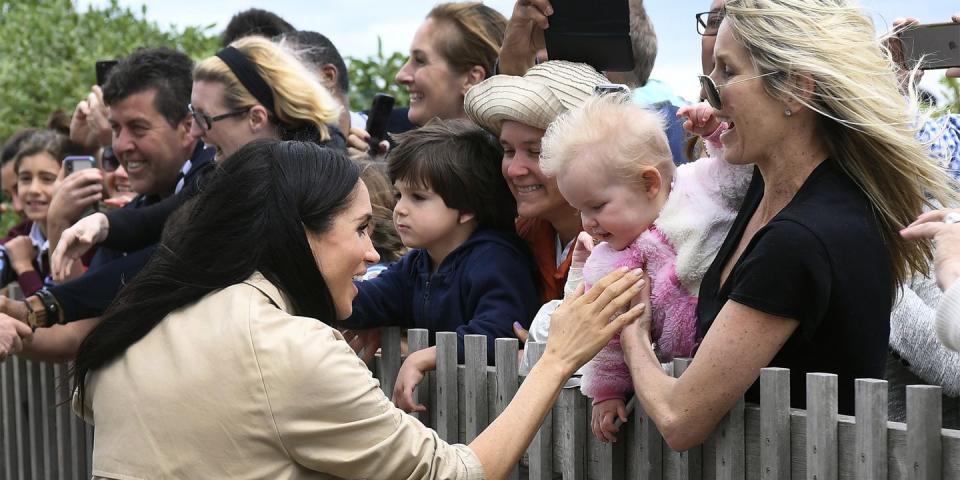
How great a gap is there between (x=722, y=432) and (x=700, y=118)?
868 millimetres

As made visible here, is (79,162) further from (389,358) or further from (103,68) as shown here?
(389,358)

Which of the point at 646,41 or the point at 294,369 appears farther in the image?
the point at 646,41

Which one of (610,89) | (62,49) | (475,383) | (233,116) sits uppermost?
(610,89)

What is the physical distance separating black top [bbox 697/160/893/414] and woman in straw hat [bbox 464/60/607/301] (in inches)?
48.0

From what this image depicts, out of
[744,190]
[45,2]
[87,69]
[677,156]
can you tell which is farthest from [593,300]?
[45,2]

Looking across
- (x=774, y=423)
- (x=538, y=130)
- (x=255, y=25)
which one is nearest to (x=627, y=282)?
(x=774, y=423)

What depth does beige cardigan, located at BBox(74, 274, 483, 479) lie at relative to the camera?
9.68 ft

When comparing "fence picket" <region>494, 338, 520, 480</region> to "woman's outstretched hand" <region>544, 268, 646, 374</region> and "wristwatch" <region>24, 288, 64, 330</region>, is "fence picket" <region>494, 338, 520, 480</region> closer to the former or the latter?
"woman's outstretched hand" <region>544, 268, 646, 374</region>

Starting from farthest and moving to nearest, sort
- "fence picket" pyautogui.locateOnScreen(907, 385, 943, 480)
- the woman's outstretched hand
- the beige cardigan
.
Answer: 1. the woman's outstretched hand
2. the beige cardigan
3. "fence picket" pyautogui.locateOnScreen(907, 385, 943, 480)

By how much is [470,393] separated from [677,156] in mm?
1147

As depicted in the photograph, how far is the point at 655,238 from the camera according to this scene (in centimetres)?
346

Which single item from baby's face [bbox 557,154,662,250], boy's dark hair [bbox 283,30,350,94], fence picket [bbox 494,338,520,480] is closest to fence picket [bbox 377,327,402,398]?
fence picket [bbox 494,338,520,480]

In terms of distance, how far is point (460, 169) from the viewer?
453cm

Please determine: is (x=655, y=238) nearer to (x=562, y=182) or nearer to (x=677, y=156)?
(x=562, y=182)
